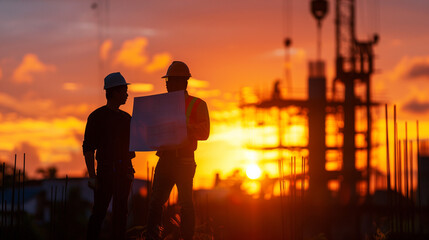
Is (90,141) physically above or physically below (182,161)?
above

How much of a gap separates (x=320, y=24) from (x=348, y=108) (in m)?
9.87

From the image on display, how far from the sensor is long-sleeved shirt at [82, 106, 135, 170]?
8039mm


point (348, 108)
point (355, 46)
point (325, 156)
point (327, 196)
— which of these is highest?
point (355, 46)

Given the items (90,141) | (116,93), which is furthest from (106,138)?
(116,93)

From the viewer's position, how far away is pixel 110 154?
8.04 m

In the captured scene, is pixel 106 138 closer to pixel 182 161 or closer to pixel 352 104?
pixel 182 161

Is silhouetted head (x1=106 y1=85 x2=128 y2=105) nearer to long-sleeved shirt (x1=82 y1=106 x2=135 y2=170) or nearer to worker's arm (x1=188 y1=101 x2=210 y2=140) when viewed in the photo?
long-sleeved shirt (x1=82 y1=106 x2=135 y2=170)

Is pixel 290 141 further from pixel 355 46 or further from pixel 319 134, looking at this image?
pixel 355 46

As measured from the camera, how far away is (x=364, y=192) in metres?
64.4

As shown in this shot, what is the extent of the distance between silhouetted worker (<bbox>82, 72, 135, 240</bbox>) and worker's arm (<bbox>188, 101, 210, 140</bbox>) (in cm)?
89

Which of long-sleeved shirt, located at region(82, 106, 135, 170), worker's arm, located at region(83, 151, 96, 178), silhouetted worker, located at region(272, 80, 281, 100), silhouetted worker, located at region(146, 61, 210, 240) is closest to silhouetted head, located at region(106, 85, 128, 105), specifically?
long-sleeved shirt, located at region(82, 106, 135, 170)

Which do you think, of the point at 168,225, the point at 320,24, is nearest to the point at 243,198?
the point at 320,24

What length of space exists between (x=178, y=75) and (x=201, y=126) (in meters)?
0.68

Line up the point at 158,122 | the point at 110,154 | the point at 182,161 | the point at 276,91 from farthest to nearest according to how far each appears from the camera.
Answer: the point at 276,91
the point at 110,154
the point at 182,161
the point at 158,122
